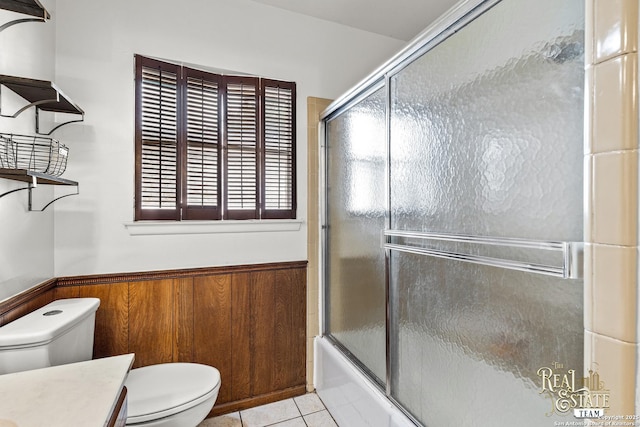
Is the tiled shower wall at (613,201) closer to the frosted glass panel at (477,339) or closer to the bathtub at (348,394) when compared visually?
the frosted glass panel at (477,339)

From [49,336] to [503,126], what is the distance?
1661 mm

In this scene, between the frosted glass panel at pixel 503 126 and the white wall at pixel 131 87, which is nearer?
the frosted glass panel at pixel 503 126

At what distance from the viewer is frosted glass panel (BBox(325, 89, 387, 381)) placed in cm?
157

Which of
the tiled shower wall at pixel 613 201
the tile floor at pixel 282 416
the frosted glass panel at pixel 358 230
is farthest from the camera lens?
the tile floor at pixel 282 416

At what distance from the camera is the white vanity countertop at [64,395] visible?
2.40ft

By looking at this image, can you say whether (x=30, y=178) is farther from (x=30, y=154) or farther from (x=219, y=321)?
(x=219, y=321)

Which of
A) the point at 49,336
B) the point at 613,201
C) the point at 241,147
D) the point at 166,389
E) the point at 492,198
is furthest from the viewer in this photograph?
the point at 241,147

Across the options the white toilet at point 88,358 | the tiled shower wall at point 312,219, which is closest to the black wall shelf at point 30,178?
the white toilet at point 88,358

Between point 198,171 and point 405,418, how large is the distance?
1.63 metres

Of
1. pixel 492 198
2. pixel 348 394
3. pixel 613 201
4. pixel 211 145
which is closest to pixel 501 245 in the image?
pixel 492 198

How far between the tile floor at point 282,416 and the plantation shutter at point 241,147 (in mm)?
1180

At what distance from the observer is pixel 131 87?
1.74 meters

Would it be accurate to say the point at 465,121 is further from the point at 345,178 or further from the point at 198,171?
the point at 198,171

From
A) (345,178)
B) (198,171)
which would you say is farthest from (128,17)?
(345,178)
